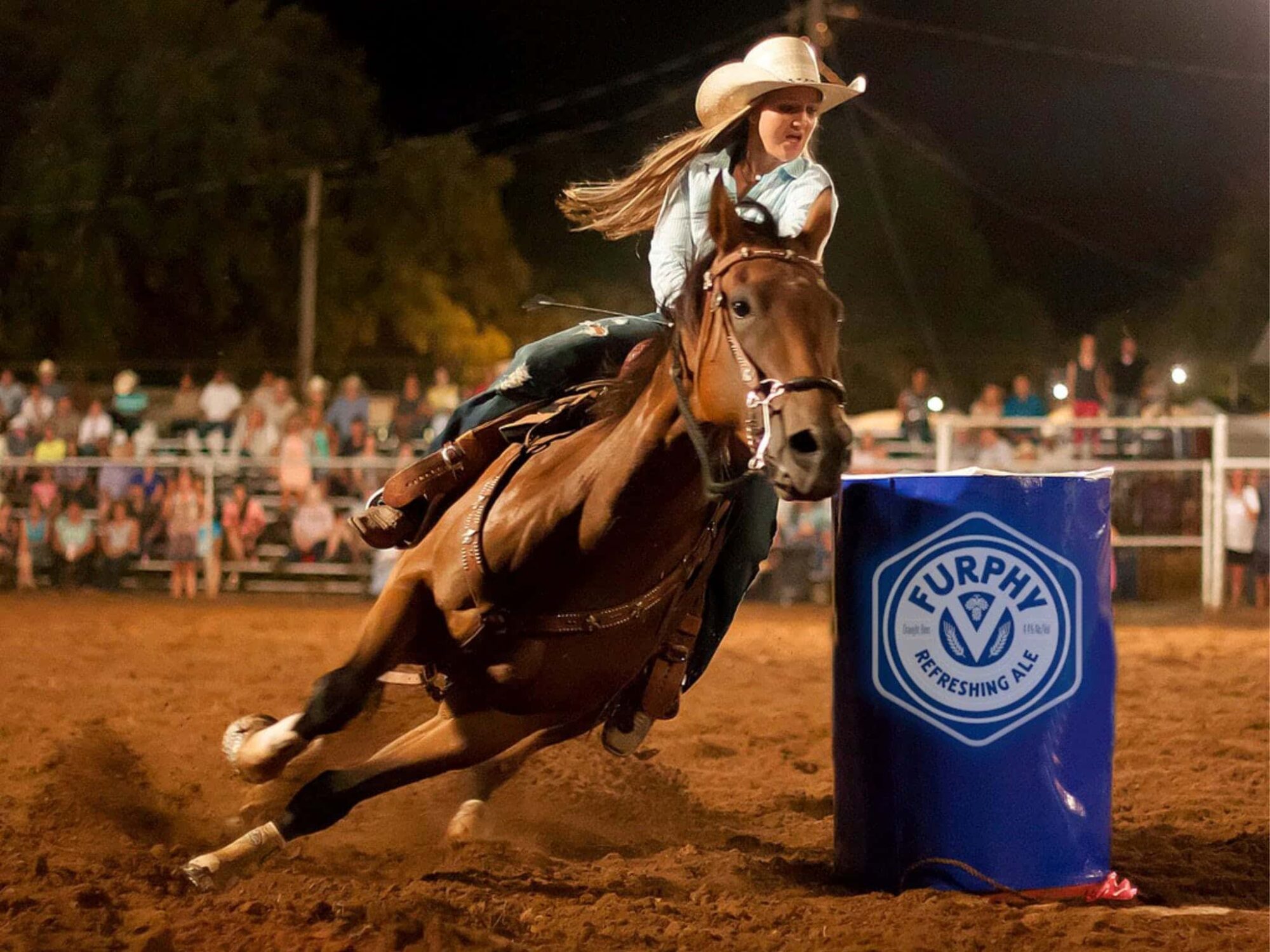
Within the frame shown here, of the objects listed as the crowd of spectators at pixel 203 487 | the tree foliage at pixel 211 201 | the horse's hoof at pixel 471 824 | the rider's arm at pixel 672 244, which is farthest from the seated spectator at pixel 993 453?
the tree foliage at pixel 211 201

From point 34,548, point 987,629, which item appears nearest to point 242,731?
point 987,629

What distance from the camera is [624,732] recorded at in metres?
4.92

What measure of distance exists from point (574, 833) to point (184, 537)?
10043 millimetres

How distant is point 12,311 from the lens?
2434cm

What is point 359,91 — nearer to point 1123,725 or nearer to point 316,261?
point 316,261

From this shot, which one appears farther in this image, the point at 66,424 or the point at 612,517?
the point at 66,424

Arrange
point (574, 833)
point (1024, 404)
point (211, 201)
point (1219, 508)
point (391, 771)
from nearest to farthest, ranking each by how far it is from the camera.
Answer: point (391, 771) → point (574, 833) → point (1219, 508) → point (1024, 404) → point (211, 201)

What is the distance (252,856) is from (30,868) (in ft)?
1.91

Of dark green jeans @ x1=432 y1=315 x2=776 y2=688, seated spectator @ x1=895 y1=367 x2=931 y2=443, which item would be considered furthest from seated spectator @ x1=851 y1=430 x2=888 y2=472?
dark green jeans @ x1=432 y1=315 x2=776 y2=688

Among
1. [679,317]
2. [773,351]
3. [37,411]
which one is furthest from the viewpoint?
[37,411]

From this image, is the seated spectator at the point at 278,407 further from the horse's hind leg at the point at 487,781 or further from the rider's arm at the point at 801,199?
the rider's arm at the point at 801,199

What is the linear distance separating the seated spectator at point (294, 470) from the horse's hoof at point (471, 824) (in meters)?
9.51

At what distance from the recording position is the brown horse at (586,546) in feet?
11.1

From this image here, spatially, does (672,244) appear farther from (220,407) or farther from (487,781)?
(220,407)
